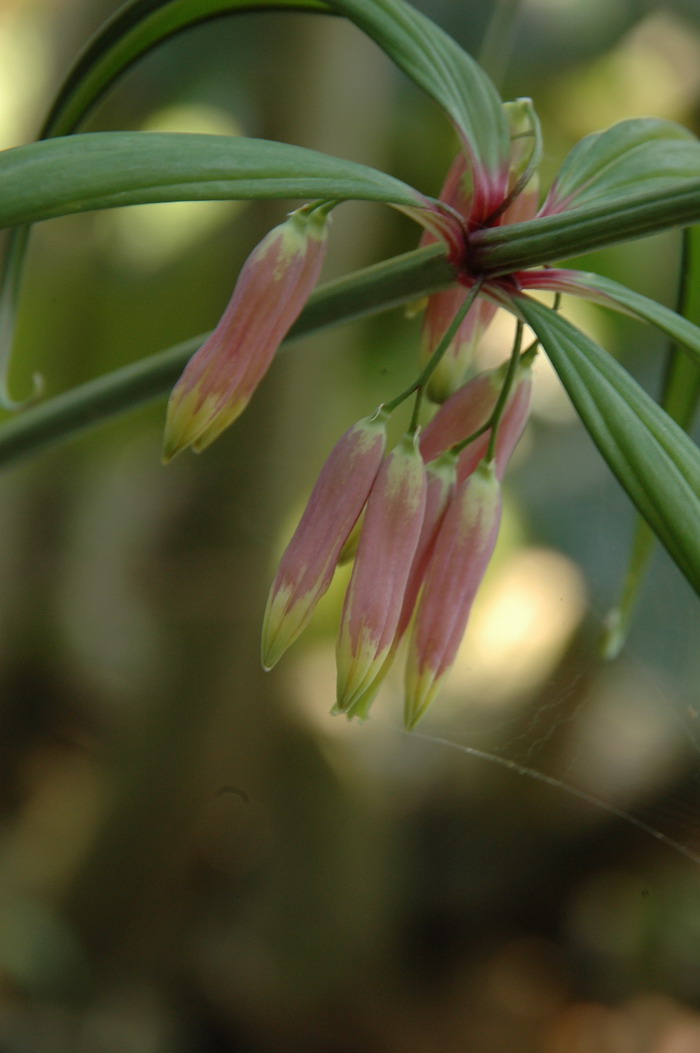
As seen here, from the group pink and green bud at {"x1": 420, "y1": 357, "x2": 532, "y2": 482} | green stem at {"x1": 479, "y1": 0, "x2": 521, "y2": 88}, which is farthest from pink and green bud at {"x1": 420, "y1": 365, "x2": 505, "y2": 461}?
green stem at {"x1": 479, "y1": 0, "x2": 521, "y2": 88}

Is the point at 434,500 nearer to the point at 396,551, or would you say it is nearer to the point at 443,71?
the point at 396,551

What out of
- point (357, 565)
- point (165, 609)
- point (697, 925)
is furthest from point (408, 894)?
point (357, 565)

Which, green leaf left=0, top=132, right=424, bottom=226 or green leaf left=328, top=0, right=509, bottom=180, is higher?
green leaf left=328, top=0, right=509, bottom=180

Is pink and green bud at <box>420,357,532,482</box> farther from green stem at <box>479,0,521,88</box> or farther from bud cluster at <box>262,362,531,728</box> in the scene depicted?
green stem at <box>479,0,521,88</box>

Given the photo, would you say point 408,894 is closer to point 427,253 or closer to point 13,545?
point 13,545

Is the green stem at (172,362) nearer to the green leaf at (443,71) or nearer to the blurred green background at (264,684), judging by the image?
the green leaf at (443,71)
